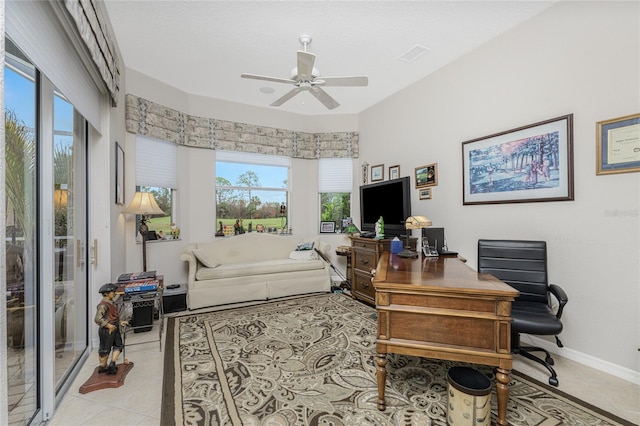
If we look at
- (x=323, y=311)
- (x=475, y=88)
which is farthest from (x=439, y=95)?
(x=323, y=311)

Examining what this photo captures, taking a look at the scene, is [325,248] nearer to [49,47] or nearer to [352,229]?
[352,229]

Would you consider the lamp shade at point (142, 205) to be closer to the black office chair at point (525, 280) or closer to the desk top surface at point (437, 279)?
the desk top surface at point (437, 279)

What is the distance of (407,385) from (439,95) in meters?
3.33

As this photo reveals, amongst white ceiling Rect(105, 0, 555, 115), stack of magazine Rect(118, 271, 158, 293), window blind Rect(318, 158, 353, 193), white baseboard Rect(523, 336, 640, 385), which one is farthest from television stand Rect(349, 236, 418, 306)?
stack of magazine Rect(118, 271, 158, 293)

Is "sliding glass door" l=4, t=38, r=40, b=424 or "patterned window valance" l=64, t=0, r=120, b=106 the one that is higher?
"patterned window valance" l=64, t=0, r=120, b=106

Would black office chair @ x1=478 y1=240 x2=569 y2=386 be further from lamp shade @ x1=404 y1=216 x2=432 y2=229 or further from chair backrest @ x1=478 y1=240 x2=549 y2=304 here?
lamp shade @ x1=404 y1=216 x2=432 y2=229

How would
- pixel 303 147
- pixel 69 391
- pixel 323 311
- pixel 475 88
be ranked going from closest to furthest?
pixel 69 391
pixel 475 88
pixel 323 311
pixel 303 147

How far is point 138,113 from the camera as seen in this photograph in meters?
3.51

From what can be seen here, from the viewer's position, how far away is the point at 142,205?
3.12 meters

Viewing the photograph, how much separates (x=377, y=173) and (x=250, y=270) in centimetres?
259

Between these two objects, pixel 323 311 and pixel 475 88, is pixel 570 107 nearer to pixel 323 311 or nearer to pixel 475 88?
pixel 475 88

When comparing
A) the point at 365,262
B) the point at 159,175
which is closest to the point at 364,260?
the point at 365,262

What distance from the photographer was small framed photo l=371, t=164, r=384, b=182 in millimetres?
4492

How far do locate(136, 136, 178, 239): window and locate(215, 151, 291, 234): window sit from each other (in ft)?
2.29
